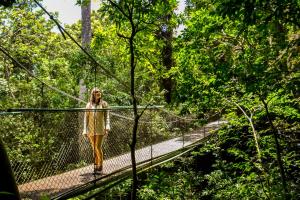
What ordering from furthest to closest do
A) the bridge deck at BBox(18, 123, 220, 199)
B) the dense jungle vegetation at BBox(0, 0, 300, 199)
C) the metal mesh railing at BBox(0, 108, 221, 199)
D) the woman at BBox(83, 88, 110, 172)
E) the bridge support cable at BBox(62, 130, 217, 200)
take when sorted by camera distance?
the woman at BBox(83, 88, 110, 172) → the metal mesh railing at BBox(0, 108, 221, 199) → the bridge support cable at BBox(62, 130, 217, 200) → the bridge deck at BBox(18, 123, 220, 199) → the dense jungle vegetation at BBox(0, 0, 300, 199)

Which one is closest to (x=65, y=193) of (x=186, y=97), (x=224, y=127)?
(x=186, y=97)

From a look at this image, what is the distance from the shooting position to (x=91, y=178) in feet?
11.8

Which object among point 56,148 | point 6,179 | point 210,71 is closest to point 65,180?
point 56,148

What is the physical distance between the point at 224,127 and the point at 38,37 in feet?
18.2

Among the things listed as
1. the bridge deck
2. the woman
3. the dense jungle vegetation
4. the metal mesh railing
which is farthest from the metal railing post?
the woman

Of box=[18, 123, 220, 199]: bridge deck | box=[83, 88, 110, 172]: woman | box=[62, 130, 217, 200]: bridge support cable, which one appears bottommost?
box=[62, 130, 217, 200]: bridge support cable

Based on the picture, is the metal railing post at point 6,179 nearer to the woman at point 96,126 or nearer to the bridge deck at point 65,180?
the bridge deck at point 65,180

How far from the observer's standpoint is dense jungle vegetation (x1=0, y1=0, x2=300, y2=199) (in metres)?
2.27

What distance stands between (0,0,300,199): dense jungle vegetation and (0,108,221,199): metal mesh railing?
349mm

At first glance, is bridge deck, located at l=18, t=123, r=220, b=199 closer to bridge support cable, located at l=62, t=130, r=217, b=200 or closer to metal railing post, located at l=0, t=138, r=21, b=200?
bridge support cable, located at l=62, t=130, r=217, b=200

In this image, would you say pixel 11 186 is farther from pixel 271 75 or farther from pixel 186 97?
pixel 186 97

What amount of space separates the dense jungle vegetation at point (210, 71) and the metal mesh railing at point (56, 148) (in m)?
0.35

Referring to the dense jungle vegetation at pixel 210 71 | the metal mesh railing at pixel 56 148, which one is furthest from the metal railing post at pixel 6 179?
the metal mesh railing at pixel 56 148

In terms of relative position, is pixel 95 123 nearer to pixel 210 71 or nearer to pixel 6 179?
pixel 210 71
